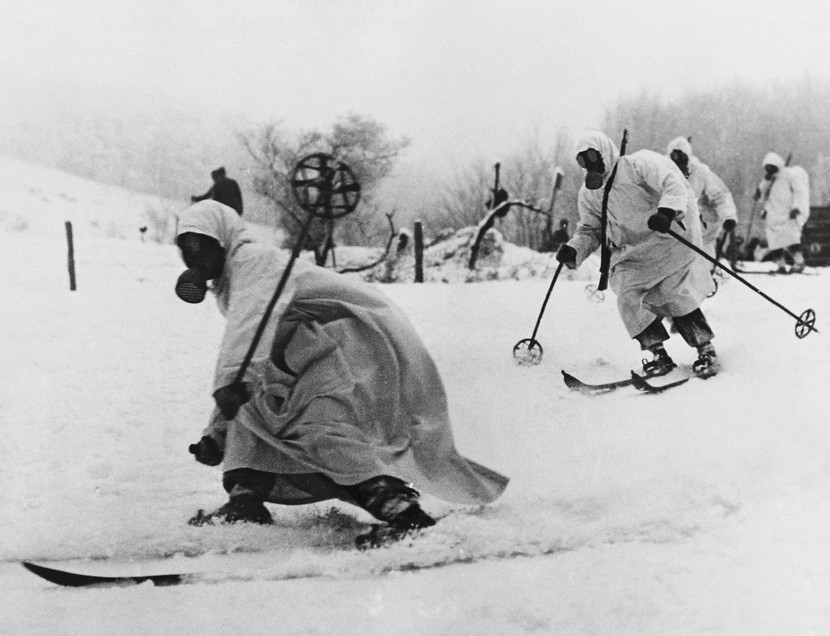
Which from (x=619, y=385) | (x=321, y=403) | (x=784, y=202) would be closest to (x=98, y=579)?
(x=321, y=403)

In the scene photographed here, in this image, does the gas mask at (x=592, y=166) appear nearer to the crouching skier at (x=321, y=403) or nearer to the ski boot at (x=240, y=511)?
the crouching skier at (x=321, y=403)

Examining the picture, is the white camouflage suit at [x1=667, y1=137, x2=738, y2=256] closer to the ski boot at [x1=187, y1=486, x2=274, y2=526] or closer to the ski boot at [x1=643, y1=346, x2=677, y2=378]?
the ski boot at [x1=643, y1=346, x2=677, y2=378]

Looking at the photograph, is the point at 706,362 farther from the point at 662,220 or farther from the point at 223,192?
the point at 223,192

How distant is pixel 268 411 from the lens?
1849mm

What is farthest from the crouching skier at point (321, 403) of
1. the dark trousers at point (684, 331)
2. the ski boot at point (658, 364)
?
the dark trousers at point (684, 331)

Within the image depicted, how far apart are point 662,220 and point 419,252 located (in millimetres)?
818

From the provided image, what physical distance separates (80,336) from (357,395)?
867 mm

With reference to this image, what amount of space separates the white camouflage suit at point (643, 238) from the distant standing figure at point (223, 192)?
3.10 feet

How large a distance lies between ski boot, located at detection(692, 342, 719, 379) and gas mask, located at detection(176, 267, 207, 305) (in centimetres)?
146

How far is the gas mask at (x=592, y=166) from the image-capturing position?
7.79ft

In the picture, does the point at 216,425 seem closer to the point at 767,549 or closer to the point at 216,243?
the point at 216,243

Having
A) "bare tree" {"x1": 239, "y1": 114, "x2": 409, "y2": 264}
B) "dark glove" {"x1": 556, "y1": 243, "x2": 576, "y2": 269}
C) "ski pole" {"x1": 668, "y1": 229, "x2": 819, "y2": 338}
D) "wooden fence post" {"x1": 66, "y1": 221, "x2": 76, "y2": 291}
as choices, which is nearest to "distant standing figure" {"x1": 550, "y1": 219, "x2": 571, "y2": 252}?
"dark glove" {"x1": 556, "y1": 243, "x2": 576, "y2": 269}

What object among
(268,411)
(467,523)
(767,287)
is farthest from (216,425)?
(767,287)

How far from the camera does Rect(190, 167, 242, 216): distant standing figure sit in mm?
1991
